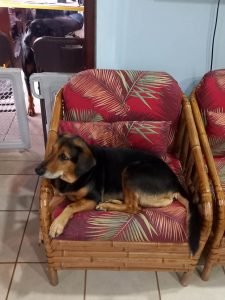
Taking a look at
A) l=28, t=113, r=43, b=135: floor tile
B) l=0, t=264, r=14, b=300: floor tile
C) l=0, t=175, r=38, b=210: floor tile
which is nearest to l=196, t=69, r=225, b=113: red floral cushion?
l=0, t=175, r=38, b=210: floor tile

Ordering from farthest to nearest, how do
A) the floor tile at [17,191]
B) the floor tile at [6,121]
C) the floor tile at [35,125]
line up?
the floor tile at [35,125] < the floor tile at [6,121] < the floor tile at [17,191]

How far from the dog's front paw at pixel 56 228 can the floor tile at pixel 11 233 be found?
51 cm

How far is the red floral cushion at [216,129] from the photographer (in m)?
1.62

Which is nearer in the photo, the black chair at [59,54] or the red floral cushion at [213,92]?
the red floral cushion at [213,92]

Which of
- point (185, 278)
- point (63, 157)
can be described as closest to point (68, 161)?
point (63, 157)

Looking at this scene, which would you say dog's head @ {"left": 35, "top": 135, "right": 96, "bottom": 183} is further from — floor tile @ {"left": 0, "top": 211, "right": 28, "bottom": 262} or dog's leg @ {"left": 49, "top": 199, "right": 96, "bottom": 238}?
floor tile @ {"left": 0, "top": 211, "right": 28, "bottom": 262}

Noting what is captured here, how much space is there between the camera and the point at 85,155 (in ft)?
4.25

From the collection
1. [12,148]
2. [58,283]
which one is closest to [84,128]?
[58,283]

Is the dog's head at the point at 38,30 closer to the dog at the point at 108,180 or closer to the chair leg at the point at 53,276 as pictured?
the dog at the point at 108,180

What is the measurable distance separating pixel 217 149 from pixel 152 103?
454mm

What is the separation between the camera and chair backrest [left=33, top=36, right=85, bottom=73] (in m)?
2.15

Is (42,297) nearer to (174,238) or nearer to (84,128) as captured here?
(174,238)

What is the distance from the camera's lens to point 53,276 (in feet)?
4.71

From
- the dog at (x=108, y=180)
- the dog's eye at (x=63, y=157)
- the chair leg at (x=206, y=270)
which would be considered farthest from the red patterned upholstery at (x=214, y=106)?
the dog's eye at (x=63, y=157)
